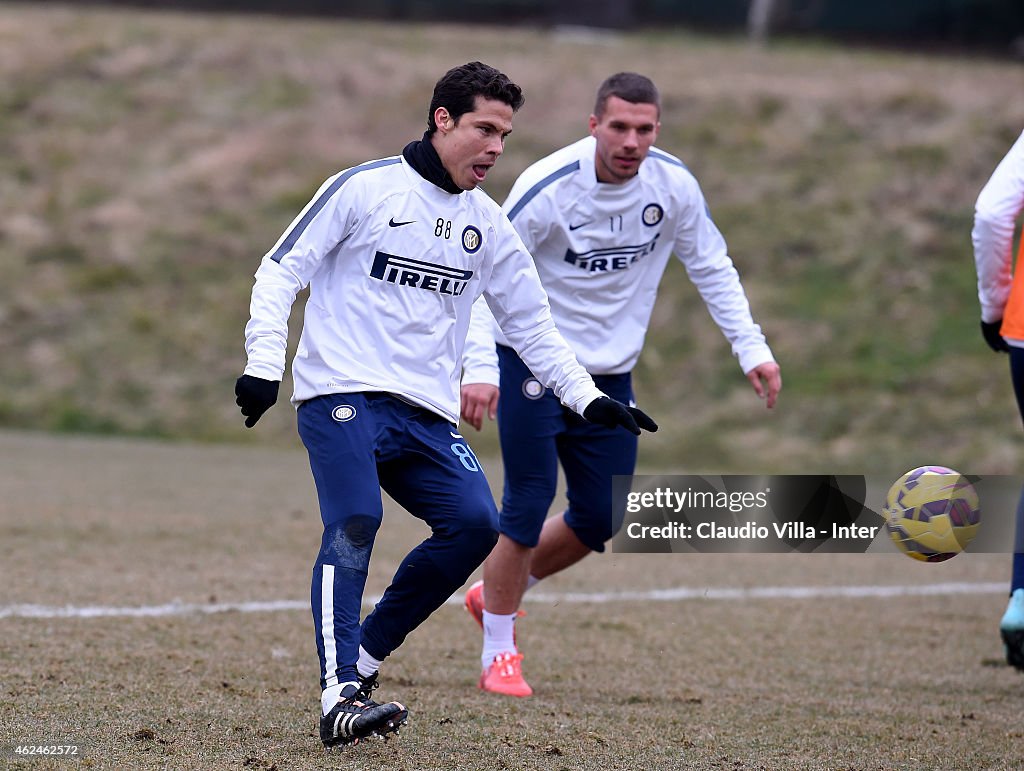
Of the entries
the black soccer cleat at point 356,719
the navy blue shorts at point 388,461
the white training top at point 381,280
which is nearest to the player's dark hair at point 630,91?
the white training top at point 381,280

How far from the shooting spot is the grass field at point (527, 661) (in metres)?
4.57

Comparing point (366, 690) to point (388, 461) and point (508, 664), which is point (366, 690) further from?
point (508, 664)

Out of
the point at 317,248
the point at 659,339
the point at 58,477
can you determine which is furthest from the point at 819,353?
the point at 317,248

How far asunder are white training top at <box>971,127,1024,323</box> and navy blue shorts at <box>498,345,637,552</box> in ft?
5.15

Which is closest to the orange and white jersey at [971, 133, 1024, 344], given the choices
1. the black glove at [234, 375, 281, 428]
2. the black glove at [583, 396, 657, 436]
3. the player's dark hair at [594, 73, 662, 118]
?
the player's dark hair at [594, 73, 662, 118]

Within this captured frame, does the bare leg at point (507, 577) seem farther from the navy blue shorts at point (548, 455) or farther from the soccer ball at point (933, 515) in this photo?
the soccer ball at point (933, 515)

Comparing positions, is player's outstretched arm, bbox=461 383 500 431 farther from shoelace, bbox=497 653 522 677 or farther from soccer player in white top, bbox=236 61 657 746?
shoelace, bbox=497 653 522 677

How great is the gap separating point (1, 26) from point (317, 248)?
81.6 ft

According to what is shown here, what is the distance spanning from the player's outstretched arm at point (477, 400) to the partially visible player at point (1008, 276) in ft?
6.60

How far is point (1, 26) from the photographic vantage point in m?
27.0

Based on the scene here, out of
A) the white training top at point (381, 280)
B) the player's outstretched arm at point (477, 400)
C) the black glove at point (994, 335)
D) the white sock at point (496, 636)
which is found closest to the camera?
the white training top at point (381, 280)

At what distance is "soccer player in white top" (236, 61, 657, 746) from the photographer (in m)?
4.54

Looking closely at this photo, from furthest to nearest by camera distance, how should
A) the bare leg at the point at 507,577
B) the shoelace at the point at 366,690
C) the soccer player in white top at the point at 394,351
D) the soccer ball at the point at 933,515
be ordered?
1. the bare leg at the point at 507,577
2. the soccer ball at the point at 933,515
3. the soccer player in white top at the point at 394,351
4. the shoelace at the point at 366,690

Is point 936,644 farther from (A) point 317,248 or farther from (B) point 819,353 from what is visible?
(B) point 819,353
